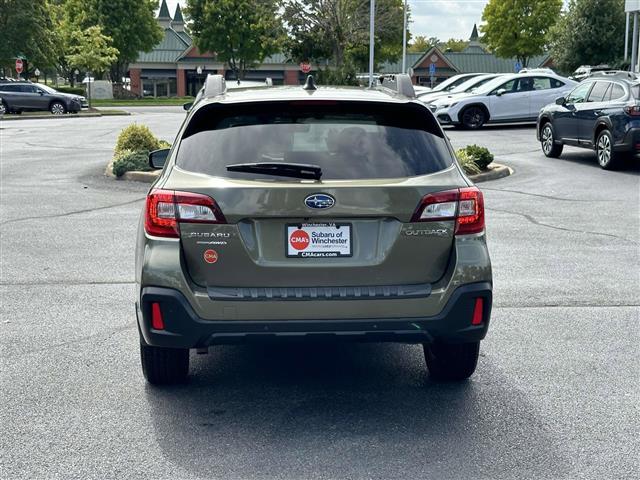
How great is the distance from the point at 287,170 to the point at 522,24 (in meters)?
77.9

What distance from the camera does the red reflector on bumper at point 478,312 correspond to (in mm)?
4703

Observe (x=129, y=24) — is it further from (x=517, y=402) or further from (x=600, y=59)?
(x=517, y=402)

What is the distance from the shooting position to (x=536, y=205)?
13086 mm

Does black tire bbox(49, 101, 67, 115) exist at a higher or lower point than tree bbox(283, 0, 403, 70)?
lower

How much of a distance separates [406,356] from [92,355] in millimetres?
2058

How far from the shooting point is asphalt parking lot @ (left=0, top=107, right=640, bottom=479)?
14.0ft

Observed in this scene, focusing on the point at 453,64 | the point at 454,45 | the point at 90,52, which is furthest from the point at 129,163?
the point at 454,45

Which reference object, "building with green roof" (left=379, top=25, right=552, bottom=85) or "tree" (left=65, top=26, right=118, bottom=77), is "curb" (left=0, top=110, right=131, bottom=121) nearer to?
"tree" (left=65, top=26, right=118, bottom=77)

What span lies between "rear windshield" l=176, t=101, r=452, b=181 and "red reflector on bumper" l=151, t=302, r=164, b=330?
72 centimetres

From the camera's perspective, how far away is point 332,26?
180ft

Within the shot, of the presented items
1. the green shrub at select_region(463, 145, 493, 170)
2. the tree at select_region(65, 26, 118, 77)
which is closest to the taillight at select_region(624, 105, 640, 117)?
the green shrub at select_region(463, 145, 493, 170)

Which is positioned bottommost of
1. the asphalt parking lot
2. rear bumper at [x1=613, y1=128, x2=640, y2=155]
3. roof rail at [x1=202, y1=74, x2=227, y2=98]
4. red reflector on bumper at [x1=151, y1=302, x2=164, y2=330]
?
the asphalt parking lot

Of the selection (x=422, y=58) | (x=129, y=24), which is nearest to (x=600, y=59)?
(x=422, y=58)

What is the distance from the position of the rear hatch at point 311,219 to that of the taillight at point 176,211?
0.10 feet
